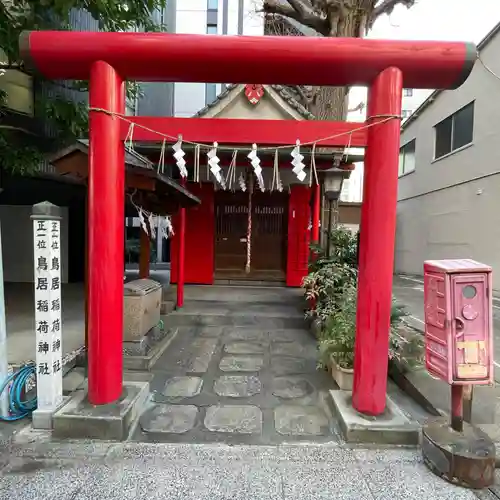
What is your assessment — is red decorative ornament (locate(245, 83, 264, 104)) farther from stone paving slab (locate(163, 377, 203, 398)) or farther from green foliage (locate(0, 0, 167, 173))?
stone paving slab (locate(163, 377, 203, 398))

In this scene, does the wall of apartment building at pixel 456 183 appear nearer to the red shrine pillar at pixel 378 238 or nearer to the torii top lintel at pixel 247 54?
the torii top lintel at pixel 247 54

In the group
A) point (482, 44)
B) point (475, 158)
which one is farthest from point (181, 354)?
point (482, 44)

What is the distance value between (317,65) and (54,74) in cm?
259

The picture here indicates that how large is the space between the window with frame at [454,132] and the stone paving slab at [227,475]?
12.2 m

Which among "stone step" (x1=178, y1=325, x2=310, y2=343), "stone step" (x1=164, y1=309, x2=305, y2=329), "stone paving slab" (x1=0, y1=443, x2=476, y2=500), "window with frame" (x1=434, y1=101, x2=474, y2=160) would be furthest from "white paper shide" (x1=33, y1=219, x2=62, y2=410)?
"window with frame" (x1=434, y1=101, x2=474, y2=160)

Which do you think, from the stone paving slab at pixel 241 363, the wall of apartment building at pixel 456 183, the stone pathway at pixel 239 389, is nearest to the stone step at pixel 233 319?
the stone pathway at pixel 239 389

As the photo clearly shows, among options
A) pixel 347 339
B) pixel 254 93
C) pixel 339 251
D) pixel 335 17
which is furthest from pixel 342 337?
pixel 335 17

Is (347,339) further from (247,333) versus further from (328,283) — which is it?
(247,333)

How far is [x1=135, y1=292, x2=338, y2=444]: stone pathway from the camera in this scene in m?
3.53

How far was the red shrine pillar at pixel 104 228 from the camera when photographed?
341 cm

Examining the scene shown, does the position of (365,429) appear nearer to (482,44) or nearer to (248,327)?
(248,327)

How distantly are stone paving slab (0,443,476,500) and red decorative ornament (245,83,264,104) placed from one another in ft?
24.8

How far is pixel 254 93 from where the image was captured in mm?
8547

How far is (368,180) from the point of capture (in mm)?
3500
